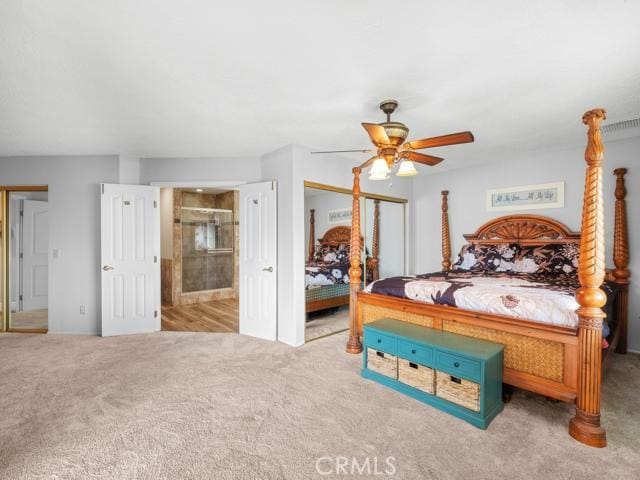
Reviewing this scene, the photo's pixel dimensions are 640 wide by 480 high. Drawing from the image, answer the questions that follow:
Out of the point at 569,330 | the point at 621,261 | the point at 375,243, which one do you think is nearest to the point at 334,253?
the point at 375,243

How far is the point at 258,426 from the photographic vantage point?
7.02 feet

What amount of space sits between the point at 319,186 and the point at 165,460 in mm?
3063

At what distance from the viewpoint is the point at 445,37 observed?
1830 millimetres

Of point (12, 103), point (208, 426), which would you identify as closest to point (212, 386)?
point (208, 426)

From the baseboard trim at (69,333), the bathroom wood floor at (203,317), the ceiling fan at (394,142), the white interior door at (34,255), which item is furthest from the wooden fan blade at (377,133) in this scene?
the white interior door at (34,255)

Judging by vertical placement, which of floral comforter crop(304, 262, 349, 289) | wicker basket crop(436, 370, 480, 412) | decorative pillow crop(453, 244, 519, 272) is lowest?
wicker basket crop(436, 370, 480, 412)

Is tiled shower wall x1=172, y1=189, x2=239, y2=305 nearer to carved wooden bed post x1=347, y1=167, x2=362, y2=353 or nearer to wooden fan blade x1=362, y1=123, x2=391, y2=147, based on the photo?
carved wooden bed post x1=347, y1=167, x2=362, y2=353

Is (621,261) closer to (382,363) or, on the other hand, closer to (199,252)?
(382,363)

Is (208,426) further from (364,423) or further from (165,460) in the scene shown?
(364,423)

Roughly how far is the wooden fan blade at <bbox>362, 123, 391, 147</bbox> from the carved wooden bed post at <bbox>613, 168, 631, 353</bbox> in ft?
9.95

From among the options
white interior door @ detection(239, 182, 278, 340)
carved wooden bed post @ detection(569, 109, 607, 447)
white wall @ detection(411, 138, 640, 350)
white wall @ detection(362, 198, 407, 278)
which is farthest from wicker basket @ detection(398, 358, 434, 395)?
white wall @ detection(411, 138, 640, 350)

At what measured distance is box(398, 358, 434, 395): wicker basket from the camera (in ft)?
7.94

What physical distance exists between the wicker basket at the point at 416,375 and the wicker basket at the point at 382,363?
0.05m

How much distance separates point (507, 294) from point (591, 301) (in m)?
0.57
